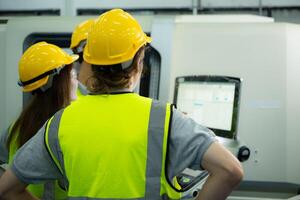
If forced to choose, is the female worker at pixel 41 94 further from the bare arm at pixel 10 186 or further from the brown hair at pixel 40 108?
the bare arm at pixel 10 186

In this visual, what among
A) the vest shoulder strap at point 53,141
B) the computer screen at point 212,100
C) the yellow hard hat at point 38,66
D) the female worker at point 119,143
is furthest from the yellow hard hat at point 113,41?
the computer screen at point 212,100

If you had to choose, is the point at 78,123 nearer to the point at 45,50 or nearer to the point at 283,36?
the point at 45,50

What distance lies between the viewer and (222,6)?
3.37 meters

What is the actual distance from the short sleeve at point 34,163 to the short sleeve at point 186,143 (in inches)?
12.7

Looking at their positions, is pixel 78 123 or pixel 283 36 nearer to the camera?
pixel 78 123

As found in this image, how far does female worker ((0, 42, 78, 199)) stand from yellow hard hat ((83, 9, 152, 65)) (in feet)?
1.27

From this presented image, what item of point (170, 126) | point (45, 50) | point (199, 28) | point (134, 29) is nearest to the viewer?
point (170, 126)

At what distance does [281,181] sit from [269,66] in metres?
0.56

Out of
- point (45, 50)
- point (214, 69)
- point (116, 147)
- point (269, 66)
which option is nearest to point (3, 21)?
point (45, 50)

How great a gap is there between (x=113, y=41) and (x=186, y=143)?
1.06ft

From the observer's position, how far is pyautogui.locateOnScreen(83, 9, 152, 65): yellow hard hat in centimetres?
108

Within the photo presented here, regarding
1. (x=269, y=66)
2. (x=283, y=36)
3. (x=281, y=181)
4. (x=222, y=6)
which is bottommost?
(x=281, y=181)

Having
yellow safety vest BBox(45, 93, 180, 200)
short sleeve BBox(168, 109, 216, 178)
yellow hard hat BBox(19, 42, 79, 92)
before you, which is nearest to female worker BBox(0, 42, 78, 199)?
yellow hard hat BBox(19, 42, 79, 92)

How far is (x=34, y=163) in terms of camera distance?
1093 millimetres
